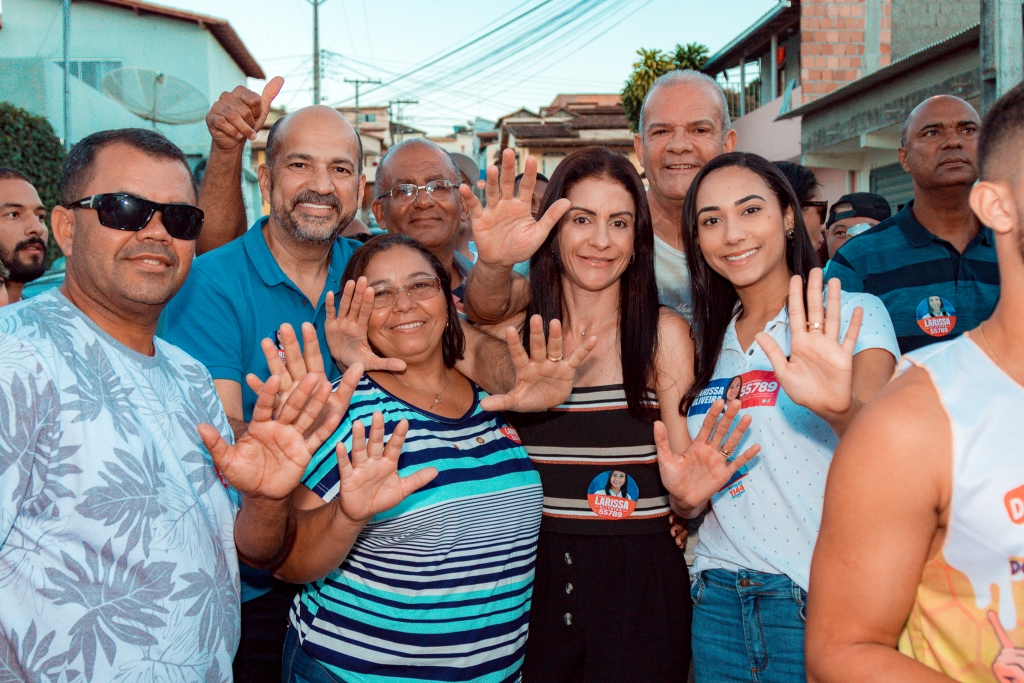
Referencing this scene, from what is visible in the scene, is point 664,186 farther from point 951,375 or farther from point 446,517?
point 951,375

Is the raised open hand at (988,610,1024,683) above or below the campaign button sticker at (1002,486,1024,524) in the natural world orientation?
below

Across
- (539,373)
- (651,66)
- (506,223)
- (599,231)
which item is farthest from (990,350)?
(651,66)

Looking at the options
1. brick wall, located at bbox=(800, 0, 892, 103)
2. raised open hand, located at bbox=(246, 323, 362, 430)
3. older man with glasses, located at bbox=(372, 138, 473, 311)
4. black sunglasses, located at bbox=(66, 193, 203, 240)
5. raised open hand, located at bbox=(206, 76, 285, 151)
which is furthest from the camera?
brick wall, located at bbox=(800, 0, 892, 103)

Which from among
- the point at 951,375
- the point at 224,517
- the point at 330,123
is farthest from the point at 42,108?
the point at 951,375

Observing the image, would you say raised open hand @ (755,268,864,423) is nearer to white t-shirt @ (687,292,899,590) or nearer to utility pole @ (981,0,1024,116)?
white t-shirt @ (687,292,899,590)

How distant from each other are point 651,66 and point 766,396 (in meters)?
23.2

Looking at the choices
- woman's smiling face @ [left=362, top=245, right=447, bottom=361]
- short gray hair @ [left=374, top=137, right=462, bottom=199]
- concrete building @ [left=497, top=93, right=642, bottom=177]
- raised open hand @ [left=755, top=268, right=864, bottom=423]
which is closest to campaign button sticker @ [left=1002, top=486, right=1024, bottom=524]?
raised open hand @ [left=755, top=268, right=864, bottom=423]

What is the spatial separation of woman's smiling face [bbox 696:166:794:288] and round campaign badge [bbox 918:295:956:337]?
1.14m

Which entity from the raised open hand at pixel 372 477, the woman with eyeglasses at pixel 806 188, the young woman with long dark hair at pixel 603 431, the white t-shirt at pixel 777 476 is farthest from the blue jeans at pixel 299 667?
the woman with eyeglasses at pixel 806 188

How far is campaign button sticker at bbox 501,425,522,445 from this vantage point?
2746mm

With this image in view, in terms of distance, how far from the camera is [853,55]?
1683 cm

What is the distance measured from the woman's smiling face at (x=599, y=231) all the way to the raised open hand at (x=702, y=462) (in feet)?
2.41

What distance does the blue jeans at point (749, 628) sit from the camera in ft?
7.44

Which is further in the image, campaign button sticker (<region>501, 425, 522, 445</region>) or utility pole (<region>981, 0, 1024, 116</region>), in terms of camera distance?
utility pole (<region>981, 0, 1024, 116</region>)
